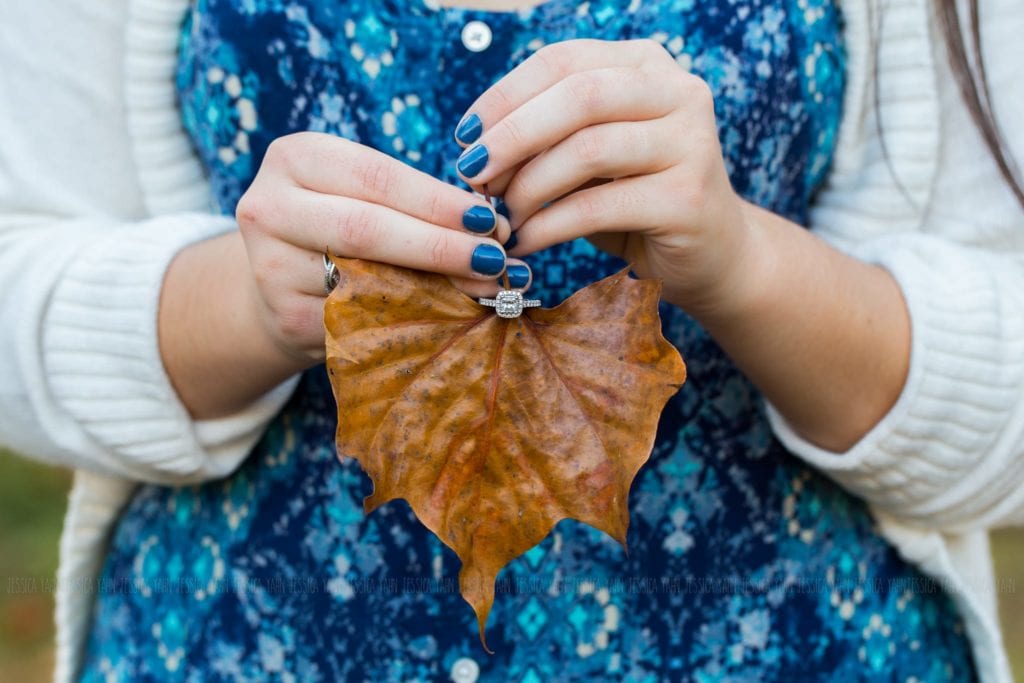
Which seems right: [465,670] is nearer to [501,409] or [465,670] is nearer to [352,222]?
[501,409]

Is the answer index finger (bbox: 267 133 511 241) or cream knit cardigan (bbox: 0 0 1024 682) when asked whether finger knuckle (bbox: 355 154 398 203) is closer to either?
index finger (bbox: 267 133 511 241)

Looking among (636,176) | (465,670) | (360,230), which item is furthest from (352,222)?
(465,670)

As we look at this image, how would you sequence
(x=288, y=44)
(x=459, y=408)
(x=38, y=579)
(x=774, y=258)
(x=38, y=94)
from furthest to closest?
(x=38, y=579) < (x=38, y=94) < (x=288, y=44) < (x=774, y=258) < (x=459, y=408)

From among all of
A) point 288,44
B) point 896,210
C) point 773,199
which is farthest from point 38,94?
point 896,210

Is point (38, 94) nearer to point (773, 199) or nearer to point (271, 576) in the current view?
point (271, 576)

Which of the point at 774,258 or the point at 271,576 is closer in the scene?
the point at 774,258

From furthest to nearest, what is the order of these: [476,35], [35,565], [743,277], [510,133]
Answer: [35,565], [476,35], [743,277], [510,133]
